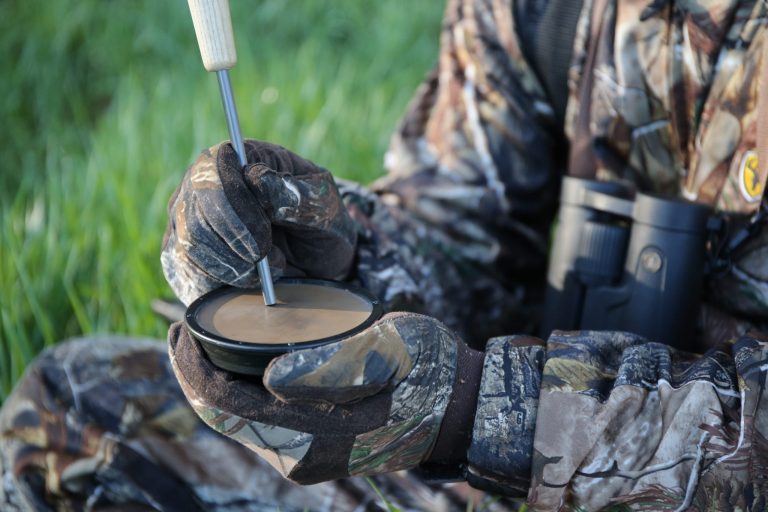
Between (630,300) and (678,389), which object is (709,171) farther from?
(678,389)

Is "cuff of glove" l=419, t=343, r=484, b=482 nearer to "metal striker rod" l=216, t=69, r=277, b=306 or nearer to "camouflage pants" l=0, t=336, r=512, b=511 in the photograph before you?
"camouflage pants" l=0, t=336, r=512, b=511

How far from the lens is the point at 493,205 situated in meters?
1.85

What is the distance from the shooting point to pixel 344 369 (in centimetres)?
107

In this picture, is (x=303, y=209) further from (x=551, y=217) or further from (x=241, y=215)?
(x=551, y=217)

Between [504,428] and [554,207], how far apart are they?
91 cm

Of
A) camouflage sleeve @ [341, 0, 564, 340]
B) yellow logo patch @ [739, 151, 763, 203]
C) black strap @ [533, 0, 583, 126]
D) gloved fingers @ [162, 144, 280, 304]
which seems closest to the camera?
gloved fingers @ [162, 144, 280, 304]

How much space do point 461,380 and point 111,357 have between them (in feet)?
2.73

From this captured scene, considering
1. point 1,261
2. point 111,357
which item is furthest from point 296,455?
point 1,261

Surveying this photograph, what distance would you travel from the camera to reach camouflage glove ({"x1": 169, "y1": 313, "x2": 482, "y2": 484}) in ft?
3.51

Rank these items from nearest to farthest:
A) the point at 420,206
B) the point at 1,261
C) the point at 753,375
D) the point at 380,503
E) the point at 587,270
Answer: the point at 753,375, the point at 380,503, the point at 587,270, the point at 420,206, the point at 1,261

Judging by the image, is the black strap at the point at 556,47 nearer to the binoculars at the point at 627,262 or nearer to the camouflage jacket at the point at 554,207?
the camouflage jacket at the point at 554,207

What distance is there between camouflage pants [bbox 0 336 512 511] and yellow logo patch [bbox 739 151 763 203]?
715 mm

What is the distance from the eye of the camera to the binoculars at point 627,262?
1447 mm

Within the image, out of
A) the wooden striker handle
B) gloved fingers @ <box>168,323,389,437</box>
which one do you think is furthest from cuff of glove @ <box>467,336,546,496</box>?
the wooden striker handle
